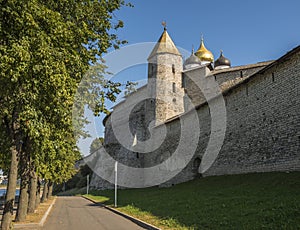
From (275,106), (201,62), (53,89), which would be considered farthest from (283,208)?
(201,62)

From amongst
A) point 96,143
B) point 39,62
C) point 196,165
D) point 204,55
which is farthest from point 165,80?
point 96,143

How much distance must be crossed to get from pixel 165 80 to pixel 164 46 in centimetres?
474

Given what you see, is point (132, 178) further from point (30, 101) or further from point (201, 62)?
point (30, 101)

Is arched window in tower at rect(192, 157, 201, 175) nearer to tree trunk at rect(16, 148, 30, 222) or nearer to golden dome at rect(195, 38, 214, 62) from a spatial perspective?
tree trunk at rect(16, 148, 30, 222)

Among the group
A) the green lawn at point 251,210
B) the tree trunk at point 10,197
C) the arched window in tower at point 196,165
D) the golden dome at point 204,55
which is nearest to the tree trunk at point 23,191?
the tree trunk at point 10,197

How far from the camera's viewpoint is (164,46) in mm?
38875

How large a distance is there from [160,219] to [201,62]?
42480mm

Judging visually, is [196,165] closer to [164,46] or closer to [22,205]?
[22,205]

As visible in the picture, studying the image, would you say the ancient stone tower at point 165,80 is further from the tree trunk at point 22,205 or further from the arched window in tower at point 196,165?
the tree trunk at point 22,205

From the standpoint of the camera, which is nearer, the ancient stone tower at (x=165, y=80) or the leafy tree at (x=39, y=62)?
the leafy tree at (x=39, y=62)

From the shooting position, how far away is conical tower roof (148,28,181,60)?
3859 centimetres

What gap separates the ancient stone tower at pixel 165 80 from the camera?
3659cm

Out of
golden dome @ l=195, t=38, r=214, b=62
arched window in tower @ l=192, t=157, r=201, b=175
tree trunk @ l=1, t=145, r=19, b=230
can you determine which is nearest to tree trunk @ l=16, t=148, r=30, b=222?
tree trunk @ l=1, t=145, r=19, b=230

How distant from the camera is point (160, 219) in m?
10.8
